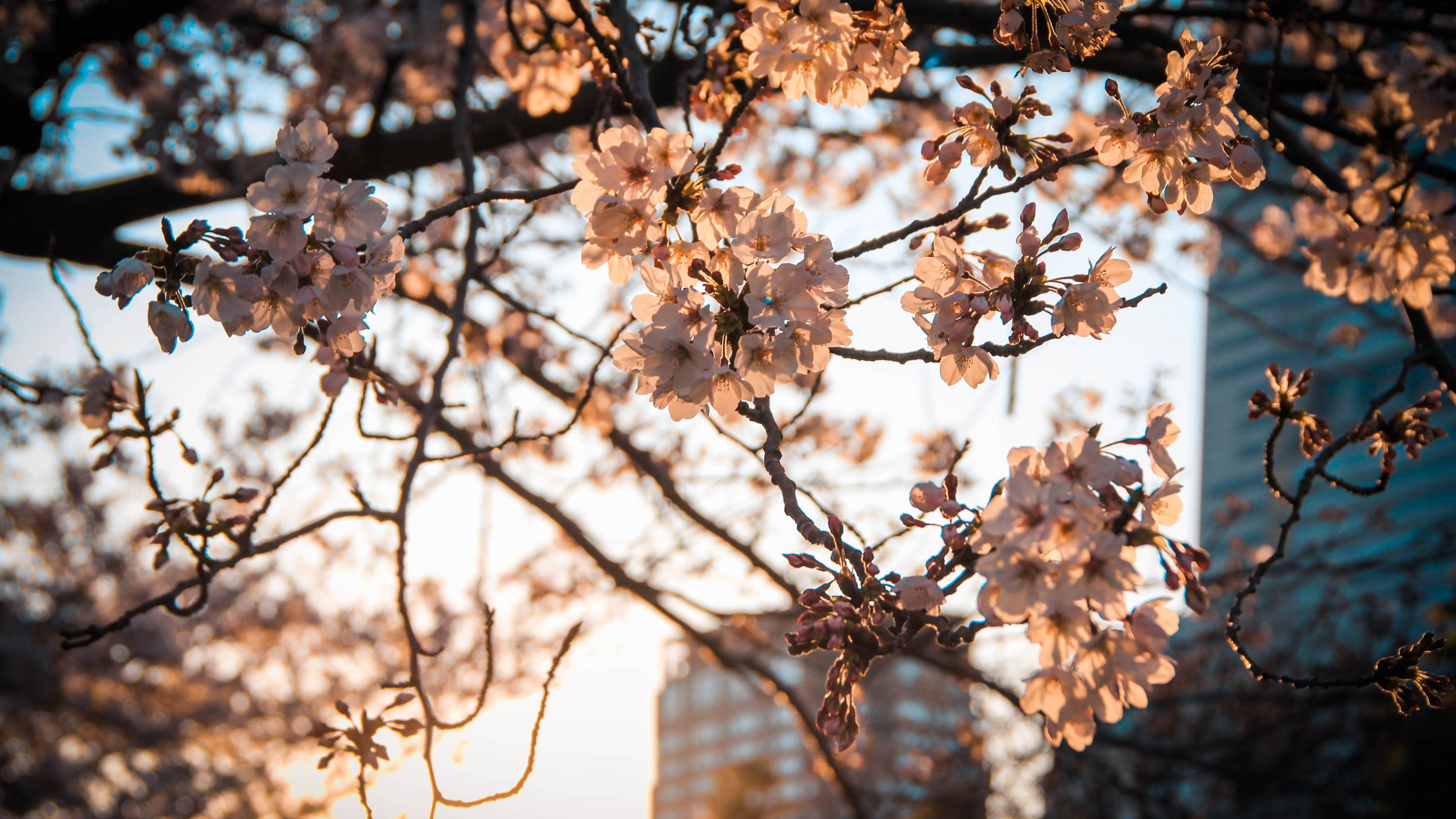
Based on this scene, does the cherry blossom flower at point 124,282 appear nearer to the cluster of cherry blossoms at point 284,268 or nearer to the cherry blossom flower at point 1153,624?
the cluster of cherry blossoms at point 284,268

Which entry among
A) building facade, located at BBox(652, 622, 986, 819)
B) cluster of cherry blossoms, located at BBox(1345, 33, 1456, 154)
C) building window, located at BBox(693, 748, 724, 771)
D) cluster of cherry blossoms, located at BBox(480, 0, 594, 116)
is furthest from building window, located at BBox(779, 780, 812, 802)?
cluster of cherry blossoms, located at BBox(480, 0, 594, 116)

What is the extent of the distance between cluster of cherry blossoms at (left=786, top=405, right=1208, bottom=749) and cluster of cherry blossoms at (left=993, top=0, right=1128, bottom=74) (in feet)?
2.34

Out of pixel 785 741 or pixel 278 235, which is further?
pixel 785 741

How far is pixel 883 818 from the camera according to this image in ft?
29.2

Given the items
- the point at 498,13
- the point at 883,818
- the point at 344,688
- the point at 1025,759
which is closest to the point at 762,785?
the point at 344,688

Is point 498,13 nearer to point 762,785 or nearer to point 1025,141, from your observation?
point 1025,141

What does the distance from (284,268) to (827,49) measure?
1.14 metres

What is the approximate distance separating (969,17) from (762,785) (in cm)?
2894

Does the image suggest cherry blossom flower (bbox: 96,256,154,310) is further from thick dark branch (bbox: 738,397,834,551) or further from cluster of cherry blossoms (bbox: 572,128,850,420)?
thick dark branch (bbox: 738,397,834,551)

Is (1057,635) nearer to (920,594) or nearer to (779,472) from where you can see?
(920,594)

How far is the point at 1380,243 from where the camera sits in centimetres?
266

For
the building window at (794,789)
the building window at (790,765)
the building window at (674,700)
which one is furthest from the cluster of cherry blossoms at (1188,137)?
the building window at (674,700)

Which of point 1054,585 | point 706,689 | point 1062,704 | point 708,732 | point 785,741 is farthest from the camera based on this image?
point 706,689

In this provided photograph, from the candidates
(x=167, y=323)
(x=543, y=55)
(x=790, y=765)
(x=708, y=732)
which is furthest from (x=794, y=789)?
(x=167, y=323)
